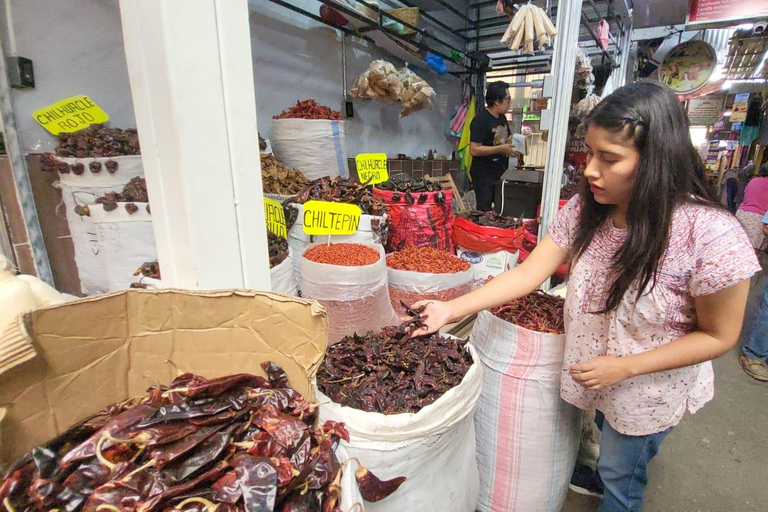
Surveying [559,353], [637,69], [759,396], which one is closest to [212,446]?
[559,353]

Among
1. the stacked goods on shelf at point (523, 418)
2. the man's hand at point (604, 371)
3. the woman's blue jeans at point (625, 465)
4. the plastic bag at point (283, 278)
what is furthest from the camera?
the plastic bag at point (283, 278)

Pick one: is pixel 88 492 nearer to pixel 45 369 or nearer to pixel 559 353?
pixel 45 369

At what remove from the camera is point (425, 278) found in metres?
2.07

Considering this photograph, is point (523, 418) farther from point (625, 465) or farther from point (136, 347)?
point (136, 347)

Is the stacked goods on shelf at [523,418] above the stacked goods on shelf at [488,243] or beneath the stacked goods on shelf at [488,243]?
beneath

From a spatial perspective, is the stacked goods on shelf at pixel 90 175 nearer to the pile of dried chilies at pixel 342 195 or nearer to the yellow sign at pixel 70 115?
the yellow sign at pixel 70 115

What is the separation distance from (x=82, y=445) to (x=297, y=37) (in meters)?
3.45

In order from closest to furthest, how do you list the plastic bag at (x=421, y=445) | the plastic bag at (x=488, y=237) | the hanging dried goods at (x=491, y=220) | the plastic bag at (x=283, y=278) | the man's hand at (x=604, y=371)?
the plastic bag at (x=421, y=445)
the man's hand at (x=604, y=371)
the plastic bag at (x=283, y=278)
the plastic bag at (x=488, y=237)
the hanging dried goods at (x=491, y=220)

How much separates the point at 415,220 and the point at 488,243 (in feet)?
1.98

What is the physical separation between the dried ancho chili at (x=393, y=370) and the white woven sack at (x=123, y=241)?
0.93 metres

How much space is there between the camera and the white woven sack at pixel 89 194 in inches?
62.7

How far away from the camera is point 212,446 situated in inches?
26.2

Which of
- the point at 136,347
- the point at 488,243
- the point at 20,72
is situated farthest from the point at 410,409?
the point at 20,72

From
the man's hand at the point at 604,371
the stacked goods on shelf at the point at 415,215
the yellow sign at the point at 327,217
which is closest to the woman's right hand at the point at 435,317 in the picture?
the man's hand at the point at 604,371
